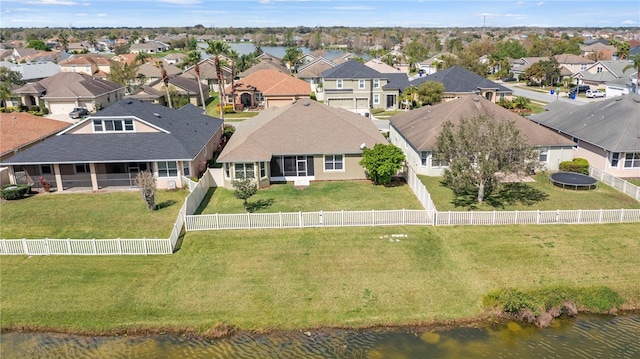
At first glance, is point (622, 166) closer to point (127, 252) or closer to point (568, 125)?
point (568, 125)

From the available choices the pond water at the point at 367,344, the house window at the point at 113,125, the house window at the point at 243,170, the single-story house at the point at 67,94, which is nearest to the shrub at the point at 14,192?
the house window at the point at 113,125

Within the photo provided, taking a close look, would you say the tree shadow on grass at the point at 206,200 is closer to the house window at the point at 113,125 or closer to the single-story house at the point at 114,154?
the single-story house at the point at 114,154

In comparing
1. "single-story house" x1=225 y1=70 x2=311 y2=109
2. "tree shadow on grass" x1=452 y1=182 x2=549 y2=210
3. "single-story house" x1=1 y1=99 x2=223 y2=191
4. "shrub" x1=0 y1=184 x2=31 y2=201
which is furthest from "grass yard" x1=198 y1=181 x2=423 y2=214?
"single-story house" x1=225 y1=70 x2=311 y2=109

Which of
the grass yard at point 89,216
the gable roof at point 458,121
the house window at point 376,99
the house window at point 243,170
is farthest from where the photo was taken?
the house window at point 376,99

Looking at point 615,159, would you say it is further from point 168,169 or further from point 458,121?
point 168,169

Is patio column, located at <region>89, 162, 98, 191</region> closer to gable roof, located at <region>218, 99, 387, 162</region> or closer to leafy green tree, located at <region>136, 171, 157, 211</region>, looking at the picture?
leafy green tree, located at <region>136, 171, 157, 211</region>

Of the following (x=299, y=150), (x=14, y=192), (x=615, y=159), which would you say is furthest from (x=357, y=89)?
(x=14, y=192)

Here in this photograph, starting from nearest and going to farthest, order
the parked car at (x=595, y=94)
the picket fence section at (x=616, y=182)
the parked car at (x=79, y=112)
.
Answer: the picket fence section at (x=616, y=182) → the parked car at (x=79, y=112) → the parked car at (x=595, y=94)
